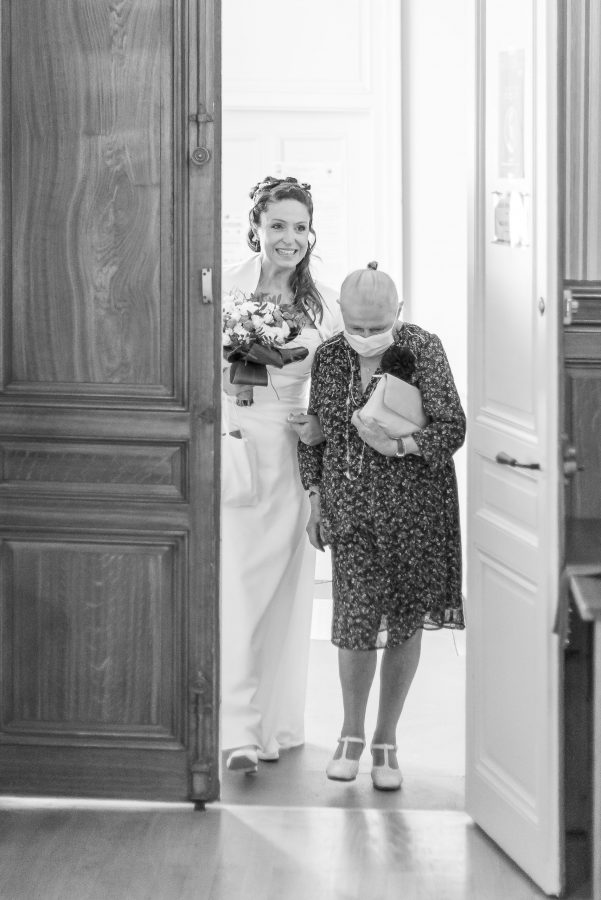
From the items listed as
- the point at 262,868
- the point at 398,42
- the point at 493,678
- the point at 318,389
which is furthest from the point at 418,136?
the point at 262,868

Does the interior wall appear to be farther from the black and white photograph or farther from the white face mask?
the white face mask

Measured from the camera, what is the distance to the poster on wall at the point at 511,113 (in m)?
3.16

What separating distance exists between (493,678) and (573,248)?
1132 mm

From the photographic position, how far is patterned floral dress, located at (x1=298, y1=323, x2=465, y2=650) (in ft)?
12.2

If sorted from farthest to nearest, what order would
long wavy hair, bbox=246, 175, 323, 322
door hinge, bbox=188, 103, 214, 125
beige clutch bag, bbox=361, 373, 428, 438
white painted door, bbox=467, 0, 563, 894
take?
long wavy hair, bbox=246, 175, 323, 322, beige clutch bag, bbox=361, 373, 428, 438, door hinge, bbox=188, 103, 214, 125, white painted door, bbox=467, 0, 563, 894

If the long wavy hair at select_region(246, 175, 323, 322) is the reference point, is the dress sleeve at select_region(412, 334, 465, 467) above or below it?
below

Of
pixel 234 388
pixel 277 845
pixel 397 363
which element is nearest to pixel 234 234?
pixel 234 388

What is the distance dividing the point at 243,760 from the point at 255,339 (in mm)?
1238

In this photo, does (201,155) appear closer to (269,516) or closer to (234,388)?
(234,388)

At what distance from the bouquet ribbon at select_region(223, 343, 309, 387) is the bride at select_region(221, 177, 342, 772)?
53mm

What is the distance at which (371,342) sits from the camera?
12.1 ft

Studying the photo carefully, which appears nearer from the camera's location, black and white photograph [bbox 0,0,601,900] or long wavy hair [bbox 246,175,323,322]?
black and white photograph [bbox 0,0,601,900]

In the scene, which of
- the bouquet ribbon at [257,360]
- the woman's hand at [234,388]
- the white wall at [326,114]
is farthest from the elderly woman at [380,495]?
the white wall at [326,114]

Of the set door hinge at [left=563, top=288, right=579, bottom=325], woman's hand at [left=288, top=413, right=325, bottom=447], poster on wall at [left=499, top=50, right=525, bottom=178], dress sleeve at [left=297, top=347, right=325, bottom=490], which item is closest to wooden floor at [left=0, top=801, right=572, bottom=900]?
dress sleeve at [left=297, top=347, right=325, bottom=490]
